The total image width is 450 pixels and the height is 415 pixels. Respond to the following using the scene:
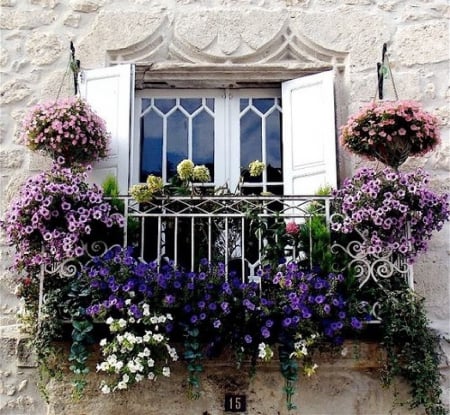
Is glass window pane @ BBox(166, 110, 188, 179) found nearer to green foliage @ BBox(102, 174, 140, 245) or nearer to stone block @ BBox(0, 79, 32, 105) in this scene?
green foliage @ BBox(102, 174, 140, 245)

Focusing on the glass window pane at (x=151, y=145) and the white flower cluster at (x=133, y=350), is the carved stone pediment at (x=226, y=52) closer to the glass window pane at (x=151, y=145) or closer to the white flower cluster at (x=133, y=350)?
the glass window pane at (x=151, y=145)

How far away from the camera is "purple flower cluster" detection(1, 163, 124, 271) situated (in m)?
5.12

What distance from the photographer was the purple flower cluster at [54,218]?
5.12 metres

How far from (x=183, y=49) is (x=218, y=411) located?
8.62ft

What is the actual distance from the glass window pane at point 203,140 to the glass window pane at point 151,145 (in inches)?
9.9

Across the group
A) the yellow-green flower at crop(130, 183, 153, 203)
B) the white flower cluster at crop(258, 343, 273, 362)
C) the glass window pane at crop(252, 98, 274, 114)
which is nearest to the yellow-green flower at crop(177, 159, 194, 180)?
the yellow-green flower at crop(130, 183, 153, 203)

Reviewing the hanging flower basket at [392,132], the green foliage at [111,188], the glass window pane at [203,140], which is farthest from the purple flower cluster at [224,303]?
the glass window pane at [203,140]

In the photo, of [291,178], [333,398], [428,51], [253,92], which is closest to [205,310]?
[333,398]

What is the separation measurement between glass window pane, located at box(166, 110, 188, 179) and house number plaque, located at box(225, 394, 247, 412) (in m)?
1.74

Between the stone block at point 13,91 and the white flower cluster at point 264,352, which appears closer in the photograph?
the white flower cluster at point 264,352

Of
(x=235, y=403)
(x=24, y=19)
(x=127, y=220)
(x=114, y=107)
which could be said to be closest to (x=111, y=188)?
(x=127, y=220)

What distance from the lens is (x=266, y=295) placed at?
508cm

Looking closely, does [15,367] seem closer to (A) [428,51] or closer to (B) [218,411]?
(B) [218,411]

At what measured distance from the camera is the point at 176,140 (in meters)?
6.28
